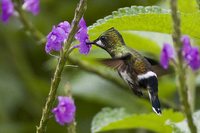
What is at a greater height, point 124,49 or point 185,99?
point 124,49

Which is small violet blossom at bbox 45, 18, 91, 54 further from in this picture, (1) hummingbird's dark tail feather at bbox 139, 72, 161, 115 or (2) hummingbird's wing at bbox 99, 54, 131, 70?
(1) hummingbird's dark tail feather at bbox 139, 72, 161, 115

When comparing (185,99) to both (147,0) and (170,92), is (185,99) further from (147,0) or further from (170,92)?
(170,92)

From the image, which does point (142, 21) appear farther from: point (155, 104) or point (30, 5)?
point (30, 5)

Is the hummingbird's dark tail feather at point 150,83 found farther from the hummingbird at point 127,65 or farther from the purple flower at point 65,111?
the purple flower at point 65,111

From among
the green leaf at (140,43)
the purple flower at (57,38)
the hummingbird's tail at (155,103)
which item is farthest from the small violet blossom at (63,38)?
the green leaf at (140,43)

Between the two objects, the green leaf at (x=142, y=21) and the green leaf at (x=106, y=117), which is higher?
the green leaf at (x=106, y=117)

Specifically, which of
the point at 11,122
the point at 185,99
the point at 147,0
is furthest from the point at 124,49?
the point at 11,122

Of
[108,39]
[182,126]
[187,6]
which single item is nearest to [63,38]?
[108,39]
